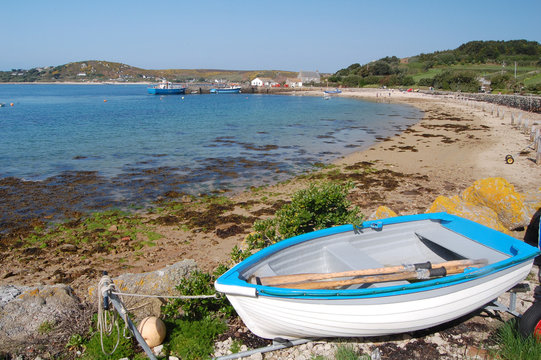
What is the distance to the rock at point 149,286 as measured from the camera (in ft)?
18.9

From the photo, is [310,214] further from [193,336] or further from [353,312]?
[193,336]

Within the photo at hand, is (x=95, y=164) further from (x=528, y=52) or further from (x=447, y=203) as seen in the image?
(x=528, y=52)

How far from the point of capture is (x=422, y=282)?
178 inches

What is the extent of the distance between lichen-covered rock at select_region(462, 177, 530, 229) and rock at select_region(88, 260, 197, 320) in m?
7.36

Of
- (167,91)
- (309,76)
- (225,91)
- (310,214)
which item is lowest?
(310,214)

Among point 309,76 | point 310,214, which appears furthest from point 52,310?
point 309,76

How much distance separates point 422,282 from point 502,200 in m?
5.78

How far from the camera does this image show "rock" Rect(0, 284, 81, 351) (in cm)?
511

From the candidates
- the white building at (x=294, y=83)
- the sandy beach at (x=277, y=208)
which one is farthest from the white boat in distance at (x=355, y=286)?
the white building at (x=294, y=83)

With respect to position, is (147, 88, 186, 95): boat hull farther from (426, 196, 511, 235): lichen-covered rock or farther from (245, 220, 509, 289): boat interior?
(245, 220, 509, 289): boat interior

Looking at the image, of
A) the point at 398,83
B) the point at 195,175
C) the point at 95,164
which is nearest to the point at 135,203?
the point at 195,175

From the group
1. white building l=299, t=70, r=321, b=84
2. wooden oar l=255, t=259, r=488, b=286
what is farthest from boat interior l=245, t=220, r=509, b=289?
white building l=299, t=70, r=321, b=84

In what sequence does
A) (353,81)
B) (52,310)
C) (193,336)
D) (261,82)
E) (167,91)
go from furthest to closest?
(261,82) → (353,81) → (167,91) → (52,310) → (193,336)

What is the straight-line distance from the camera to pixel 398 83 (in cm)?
10156
